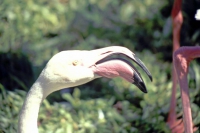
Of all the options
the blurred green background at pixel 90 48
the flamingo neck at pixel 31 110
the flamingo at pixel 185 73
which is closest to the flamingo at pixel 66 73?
the flamingo neck at pixel 31 110

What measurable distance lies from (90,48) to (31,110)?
6.49 feet

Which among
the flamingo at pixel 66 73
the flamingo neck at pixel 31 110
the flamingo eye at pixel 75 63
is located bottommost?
the flamingo neck at pixel 31 110

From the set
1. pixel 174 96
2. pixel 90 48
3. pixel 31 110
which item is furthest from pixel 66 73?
pixel 90 48

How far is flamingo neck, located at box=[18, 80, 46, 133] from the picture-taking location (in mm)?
2180

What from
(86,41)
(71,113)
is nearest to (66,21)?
(86,41)

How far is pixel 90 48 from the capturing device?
13.5 ft

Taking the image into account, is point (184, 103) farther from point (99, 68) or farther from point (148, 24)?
point (148, 24)

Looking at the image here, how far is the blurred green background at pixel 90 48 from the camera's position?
3426 mm

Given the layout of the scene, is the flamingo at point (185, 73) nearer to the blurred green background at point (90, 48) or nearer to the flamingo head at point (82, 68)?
the flamingo head at point (82, 68)

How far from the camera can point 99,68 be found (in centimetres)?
221

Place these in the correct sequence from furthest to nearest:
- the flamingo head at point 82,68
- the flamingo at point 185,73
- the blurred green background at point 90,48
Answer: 1. the blurred green background at point 90,48
2. the flamingo at point 185,73
3. the flamingo head at point 82,68

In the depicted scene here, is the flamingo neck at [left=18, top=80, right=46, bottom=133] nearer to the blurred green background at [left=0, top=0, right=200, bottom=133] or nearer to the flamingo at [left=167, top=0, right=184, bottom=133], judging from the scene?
the blurred green background at [left=0, top=0, right=200, bottom=133]

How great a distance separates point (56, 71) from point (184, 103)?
2.01 feet

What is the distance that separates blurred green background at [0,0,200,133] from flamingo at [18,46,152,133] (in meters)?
0.84
